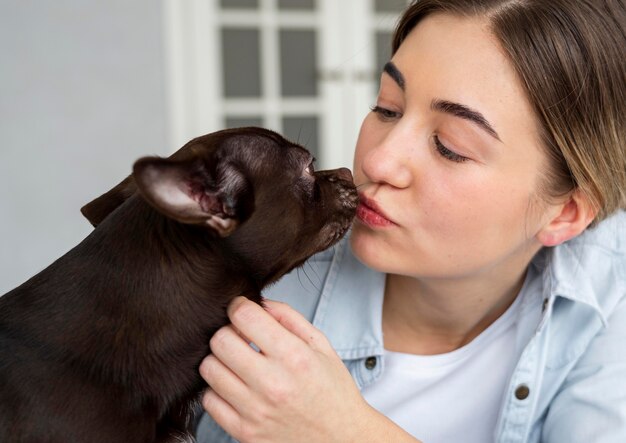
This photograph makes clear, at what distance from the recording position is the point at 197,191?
3.84 ft

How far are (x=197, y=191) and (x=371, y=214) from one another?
44cm

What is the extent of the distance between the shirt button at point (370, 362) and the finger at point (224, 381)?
48 centimetres

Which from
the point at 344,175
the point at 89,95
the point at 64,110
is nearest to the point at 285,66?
the point at 89,95

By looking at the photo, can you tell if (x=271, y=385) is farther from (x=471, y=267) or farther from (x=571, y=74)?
(x=571, y=74)

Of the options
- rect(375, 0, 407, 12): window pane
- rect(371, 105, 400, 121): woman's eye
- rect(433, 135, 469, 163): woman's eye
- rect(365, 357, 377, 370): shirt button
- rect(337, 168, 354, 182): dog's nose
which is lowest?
rect(365, 357, 377, 370): shirt button

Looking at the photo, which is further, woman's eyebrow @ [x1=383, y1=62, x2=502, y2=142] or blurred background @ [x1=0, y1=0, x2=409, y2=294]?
blurred background @ [x1=0, y1=0, x2=409, y2=294]

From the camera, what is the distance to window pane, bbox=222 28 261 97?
4.20 metres

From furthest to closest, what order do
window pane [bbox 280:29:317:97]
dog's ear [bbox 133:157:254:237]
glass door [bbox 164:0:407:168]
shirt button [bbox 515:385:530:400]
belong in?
window pane [bbox 280:29:317:97] → glass door [bbox 164:0:407:168] → shirt button [bbox 515:385:530:400] → dog's ear [bbox 133:157:254:237]

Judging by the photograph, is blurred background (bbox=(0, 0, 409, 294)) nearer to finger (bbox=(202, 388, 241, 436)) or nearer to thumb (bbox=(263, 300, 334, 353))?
thumb (bbox=(263, 300, 334, 353))

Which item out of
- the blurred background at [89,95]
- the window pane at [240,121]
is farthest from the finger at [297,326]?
the window pane at [240,121]

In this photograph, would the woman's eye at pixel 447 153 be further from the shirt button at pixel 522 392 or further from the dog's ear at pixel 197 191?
the shirt button at pixel 522 392

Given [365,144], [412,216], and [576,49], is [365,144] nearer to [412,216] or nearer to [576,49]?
[412,216]

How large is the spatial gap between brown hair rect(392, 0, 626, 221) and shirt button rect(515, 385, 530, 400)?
1.27ft

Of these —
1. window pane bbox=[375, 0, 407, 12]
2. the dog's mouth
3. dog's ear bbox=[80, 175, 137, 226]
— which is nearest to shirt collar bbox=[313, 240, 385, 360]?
the dog's mouth
